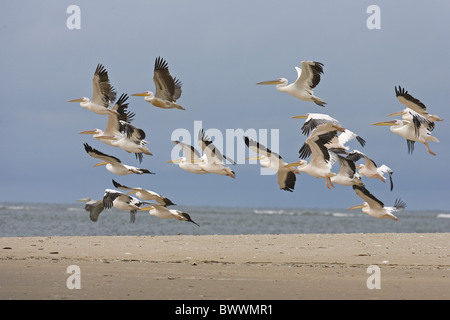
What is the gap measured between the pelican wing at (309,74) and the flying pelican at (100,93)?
12.2 feet

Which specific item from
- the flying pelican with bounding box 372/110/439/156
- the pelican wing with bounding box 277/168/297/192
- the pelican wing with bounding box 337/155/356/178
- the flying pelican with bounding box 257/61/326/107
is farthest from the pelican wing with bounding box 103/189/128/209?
the flying pelican with bounding box 372/110/439/156

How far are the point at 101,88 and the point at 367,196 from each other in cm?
561

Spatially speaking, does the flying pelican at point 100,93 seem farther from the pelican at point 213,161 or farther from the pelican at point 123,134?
the pelican at point 213,161

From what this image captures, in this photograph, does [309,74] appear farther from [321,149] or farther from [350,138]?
[350,138]

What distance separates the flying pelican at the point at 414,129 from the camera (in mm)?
13602

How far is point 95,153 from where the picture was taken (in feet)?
45.8

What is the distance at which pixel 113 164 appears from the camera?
1410cm

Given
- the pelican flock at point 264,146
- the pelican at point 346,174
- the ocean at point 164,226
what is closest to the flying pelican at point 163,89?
the pelican flock at point 264,146

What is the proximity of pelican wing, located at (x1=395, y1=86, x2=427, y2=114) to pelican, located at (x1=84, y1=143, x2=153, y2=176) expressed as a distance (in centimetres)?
467

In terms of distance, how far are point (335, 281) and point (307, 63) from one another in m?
5.09

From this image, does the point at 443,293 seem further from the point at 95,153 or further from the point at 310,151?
the point at 95,153

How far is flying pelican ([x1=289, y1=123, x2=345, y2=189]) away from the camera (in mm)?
13297

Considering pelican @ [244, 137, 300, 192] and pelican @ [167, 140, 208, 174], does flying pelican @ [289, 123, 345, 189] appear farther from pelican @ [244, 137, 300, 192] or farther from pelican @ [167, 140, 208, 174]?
pelican @ [167, 140, 208, 174]
